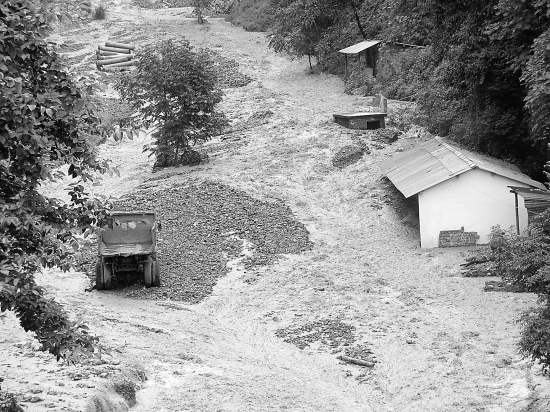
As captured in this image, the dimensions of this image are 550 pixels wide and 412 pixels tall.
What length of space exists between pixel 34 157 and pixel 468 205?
18674 mm

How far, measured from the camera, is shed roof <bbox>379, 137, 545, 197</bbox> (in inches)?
1072

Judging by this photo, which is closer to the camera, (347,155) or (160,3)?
(347,155)

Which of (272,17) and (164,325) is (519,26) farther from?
(272,17)

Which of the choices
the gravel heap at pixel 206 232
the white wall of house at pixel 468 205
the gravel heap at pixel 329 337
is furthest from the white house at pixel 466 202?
the gravel heap at pixel 329 337

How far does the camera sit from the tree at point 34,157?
34.4 ft

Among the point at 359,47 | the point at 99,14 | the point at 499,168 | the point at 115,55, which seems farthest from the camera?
the point at 99,14

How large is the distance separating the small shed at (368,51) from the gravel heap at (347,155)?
12.3 metres

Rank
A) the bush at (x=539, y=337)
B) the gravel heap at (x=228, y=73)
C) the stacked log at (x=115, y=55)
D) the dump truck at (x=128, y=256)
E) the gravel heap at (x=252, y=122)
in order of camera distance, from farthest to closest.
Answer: the stacked log at (x=115, y=55) → the gravel heap at (x=228, y=73) → the gravel heap at (x=252, y=122) → the dump truck at (x=128, y=256) → the bush at (x=539, y=337)

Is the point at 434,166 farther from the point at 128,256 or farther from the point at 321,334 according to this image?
the point at 128,256

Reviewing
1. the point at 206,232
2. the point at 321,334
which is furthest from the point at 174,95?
the point at 321,334

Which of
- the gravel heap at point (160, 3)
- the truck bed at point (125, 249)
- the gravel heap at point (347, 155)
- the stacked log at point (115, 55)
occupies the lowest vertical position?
the truck bed at point (125, 249)

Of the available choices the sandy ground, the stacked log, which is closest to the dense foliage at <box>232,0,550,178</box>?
the sandy ground

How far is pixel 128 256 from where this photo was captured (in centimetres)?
2333

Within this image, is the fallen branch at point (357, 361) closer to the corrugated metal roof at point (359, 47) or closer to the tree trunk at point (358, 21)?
the corrugated metal roof at point (359, 47)
